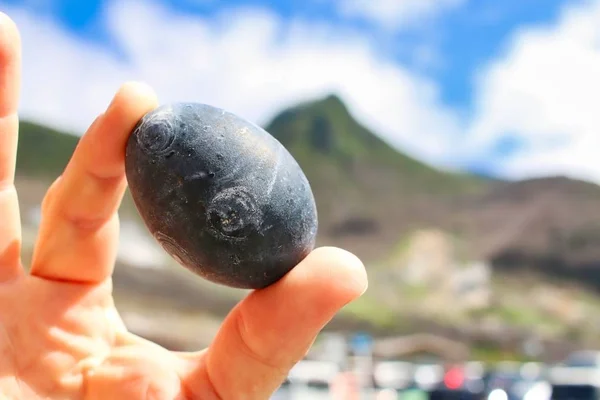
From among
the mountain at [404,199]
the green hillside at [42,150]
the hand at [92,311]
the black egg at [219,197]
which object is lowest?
the hand at [92,311]

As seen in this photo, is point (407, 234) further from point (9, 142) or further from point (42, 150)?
point (9, 142)

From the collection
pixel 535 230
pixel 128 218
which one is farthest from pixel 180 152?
pixel 535 230

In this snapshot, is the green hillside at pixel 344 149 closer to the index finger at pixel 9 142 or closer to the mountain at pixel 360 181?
the mountain at pixel 360 181

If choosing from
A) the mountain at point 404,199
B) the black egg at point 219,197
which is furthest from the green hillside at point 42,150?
the black egg at point 219,197

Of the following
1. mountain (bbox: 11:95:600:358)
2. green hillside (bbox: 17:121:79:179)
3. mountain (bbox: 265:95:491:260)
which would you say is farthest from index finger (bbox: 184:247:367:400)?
mountain (bbox: 265:95:491:260)

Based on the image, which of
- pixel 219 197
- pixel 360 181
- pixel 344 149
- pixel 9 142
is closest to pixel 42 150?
pixel 344 149

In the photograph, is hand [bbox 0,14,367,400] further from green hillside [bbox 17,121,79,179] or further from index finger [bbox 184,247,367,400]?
green hillside [bbox 17,121,79,179]
